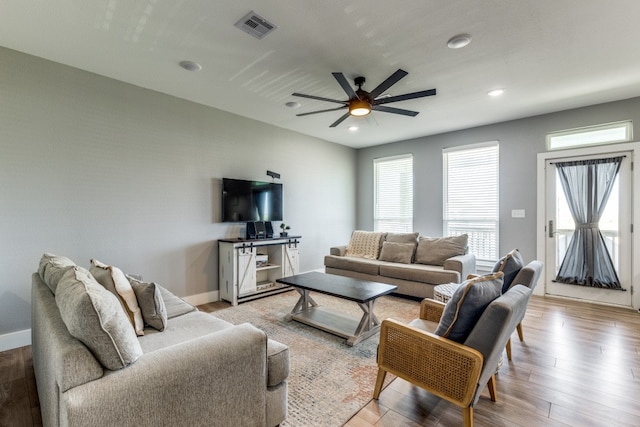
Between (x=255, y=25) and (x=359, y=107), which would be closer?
(x=255, y=25)

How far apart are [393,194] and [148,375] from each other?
5.55 metres

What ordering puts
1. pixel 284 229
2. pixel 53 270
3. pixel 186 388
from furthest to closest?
pixel 284 229, pixel 53 270, pixel 186 388

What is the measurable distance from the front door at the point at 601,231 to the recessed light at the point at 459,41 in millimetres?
2914

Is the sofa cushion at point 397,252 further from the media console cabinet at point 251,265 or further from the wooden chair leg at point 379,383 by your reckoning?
the wooden chair leg at point 379,383

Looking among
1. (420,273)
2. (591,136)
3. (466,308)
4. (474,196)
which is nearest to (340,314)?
(420,273)

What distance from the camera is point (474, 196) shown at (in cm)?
511

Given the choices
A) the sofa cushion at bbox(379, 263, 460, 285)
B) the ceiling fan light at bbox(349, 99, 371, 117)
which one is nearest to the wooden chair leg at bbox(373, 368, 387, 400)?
the sofa cushion at bbox(379, 263, 460, 285)

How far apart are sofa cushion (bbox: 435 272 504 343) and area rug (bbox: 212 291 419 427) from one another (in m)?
0.79

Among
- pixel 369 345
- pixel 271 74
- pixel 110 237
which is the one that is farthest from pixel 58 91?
pixel 369 345

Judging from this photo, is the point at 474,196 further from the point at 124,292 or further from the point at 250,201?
the point at 124,292

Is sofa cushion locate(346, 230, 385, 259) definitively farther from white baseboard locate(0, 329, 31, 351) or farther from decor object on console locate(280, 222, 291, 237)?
white baseboard locate(0, 329, 31, 351)

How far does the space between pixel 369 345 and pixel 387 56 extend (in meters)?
2.71

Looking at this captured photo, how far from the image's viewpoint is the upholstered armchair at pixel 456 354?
1.53 meters

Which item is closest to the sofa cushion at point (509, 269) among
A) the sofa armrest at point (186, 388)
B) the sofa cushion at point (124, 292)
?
the sofa armrest at point (186, 388)
